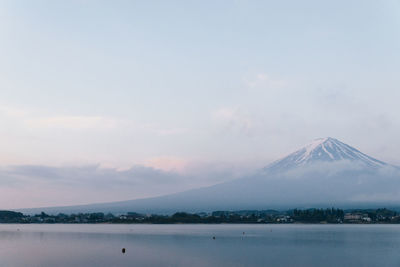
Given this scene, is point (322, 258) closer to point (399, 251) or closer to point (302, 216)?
point (399, 251)

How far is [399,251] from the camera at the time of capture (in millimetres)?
43219

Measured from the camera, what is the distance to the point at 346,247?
48156 millimetres

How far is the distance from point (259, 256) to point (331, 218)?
85.6m

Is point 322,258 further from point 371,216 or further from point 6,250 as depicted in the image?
point 371,216

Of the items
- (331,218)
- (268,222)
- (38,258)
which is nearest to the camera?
(38,258)

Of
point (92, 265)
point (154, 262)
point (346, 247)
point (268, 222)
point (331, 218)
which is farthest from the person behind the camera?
point (268, 222)

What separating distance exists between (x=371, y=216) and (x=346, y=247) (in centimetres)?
8589

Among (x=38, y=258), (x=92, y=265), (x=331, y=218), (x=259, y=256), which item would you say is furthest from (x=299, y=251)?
(x=331, y=218)

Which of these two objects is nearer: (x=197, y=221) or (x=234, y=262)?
(x=234, y=262)

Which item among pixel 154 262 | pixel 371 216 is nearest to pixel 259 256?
pixel 154 262

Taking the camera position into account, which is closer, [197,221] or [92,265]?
[92,265]

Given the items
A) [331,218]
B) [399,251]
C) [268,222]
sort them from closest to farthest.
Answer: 1. [399,251]
2. [331,218]
3. [268,222]

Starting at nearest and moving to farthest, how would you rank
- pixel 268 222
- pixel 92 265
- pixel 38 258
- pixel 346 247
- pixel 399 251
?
pixel 92 265, pixel 38 258, pixel 399 251, pixel 346 247, pixel 268 222

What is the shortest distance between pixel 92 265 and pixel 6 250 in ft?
53.0
